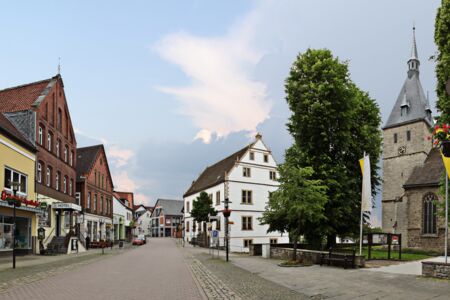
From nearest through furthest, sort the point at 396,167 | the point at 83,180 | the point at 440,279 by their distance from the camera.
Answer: the point at 440,279, the point at 83,180, the point at 396,167

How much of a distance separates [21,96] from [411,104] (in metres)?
50.9

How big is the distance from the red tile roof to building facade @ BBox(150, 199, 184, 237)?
3405 inches

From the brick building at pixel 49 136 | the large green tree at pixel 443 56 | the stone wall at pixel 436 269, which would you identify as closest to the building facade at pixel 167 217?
the brick building at pixel 49 136

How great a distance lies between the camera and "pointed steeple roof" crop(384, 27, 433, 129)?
56688mm

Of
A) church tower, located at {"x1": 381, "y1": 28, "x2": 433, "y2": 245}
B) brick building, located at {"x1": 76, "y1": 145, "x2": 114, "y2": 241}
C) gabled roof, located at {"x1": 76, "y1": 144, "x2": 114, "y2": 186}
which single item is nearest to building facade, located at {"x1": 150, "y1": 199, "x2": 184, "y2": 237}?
brick building, located at {"x1": 76, "y1": 145, "x2": 114, "y2": 241}

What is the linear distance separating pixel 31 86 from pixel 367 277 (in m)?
31.4

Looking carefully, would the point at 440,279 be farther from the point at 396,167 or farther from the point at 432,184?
the point at 396,167

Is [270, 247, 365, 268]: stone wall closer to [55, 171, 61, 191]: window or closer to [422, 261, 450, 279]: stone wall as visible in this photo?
[422, 261, 450, 279]: stone wall

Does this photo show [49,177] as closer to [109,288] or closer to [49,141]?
[49,141]

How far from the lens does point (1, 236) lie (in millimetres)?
24438

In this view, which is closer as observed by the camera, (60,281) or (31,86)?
(60,281)

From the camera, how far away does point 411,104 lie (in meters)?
58.1

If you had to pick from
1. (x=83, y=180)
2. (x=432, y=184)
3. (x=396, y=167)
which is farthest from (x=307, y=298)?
(x=396, y=167)

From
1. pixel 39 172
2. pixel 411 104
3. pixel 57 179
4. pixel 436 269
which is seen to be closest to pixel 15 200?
pixel 39 172
